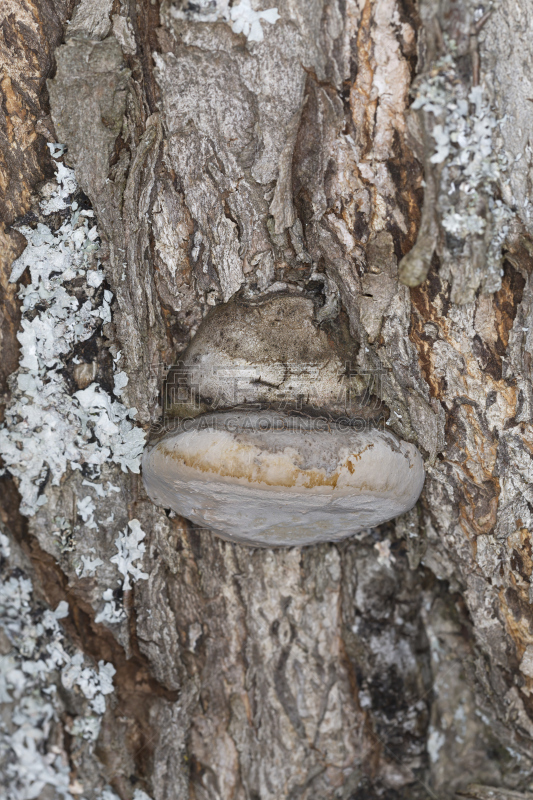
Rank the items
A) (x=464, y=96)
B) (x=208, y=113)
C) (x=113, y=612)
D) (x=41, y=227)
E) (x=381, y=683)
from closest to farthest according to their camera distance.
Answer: (x=464, y=96) → (x=208, y=113) → (x=41, y=227) → (x=113, y=612) → (x=381, y=683)

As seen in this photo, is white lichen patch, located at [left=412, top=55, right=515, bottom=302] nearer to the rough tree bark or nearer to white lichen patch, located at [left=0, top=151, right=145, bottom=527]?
the rough tree bark

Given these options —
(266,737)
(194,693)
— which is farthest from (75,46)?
(266,737)

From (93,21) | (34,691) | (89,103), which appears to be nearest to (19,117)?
(89,103)

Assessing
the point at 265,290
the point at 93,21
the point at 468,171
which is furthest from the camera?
the point at 265,290

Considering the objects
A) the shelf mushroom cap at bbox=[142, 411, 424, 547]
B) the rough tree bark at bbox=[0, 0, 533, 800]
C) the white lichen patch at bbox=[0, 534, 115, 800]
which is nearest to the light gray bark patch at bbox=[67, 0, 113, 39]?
the rough tree bark at bbox=[0, 0, 533, 800]

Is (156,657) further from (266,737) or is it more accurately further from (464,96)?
(464,96)

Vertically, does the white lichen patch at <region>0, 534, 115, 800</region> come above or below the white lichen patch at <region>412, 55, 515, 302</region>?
below

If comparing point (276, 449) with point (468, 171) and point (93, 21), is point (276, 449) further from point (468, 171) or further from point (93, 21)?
point (93, 21)
